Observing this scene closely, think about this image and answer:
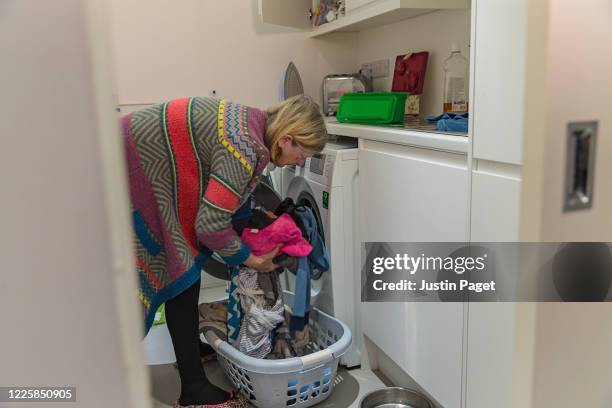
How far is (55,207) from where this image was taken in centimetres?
39

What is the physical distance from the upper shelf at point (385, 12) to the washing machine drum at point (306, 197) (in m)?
0.78

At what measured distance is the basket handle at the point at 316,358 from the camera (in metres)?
1.76

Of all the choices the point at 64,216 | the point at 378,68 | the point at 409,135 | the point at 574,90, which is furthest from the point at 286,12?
the point at 64,216

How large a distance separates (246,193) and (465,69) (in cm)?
102

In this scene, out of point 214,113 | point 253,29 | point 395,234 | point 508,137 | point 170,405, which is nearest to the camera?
point 508,137

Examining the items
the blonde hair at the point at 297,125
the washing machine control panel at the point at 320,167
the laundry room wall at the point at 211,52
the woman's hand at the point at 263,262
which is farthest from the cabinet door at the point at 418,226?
the laundry room wall at the point at 211,52

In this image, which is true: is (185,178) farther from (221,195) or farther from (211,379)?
(211,379)

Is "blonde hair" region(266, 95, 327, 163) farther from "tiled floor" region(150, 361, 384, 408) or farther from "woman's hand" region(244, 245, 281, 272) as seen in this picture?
"tiled floor" region(150, 361, 384, 408)

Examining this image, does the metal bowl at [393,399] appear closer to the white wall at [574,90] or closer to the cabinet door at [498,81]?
the cabinet door at [498,81]

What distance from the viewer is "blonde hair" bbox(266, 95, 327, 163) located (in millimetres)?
1736

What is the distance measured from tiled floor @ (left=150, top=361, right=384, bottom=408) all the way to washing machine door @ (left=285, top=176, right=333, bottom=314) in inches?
11.2

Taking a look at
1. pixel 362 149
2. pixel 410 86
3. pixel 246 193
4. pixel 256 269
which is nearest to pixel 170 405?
pixel 256 269

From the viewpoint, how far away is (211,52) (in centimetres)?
280

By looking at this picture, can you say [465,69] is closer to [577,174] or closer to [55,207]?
[577,174]
